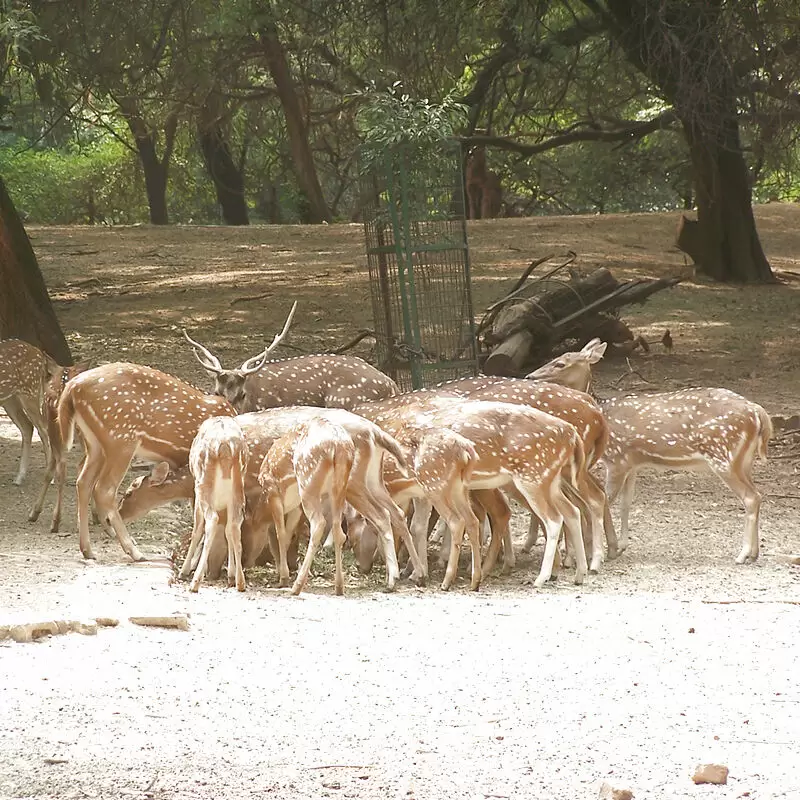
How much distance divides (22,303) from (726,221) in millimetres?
9284

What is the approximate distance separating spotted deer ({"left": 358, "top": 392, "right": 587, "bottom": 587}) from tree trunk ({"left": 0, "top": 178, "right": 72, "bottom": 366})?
17.4 ft

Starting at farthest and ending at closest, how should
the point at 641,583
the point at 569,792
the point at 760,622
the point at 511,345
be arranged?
the point at 511,345
the point at 641,583
the point at 760,622
the point at 569,792

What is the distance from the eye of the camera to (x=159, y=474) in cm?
799

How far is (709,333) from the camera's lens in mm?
15102

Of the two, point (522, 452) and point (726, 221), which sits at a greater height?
point (726, 221)

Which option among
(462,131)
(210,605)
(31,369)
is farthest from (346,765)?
(462,131)

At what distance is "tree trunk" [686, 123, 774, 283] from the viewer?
56.3ft

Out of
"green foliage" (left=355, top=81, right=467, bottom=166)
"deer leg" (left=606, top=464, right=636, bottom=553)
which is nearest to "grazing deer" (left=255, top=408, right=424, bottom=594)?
"deer leg" (left=606, top=464, right=636, bottom=553)

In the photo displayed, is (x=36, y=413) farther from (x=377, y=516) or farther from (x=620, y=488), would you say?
(x=620, y=488)

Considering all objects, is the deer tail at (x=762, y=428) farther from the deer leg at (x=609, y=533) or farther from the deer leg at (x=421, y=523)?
the deer leg at (x=421, y=523)

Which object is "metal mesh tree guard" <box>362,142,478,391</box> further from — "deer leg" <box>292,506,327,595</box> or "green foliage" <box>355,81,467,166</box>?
"deer leg" <box>292,506,327,595</box>

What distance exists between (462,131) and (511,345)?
7.92 m

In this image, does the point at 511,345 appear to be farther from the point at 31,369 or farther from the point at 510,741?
the point at 510,741

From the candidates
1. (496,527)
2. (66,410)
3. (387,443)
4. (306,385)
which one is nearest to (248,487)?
(387,443)
